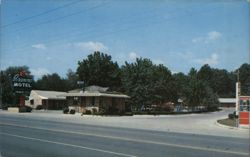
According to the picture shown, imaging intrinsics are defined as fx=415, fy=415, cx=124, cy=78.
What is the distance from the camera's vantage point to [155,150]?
546 inches

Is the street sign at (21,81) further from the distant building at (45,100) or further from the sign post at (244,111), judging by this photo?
the sign post at (244,111)

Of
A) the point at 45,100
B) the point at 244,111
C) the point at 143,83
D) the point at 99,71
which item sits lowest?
the point at 244,111

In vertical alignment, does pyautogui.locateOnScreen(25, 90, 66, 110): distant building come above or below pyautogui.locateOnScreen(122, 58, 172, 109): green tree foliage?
below

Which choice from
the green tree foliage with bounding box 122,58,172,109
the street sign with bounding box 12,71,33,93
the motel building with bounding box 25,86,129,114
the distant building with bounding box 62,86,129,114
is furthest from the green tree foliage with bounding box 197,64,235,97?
the street sign with bounding box 12,71,33,93

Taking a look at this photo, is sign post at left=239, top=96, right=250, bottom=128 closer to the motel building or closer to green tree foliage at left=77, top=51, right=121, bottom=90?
the motel building

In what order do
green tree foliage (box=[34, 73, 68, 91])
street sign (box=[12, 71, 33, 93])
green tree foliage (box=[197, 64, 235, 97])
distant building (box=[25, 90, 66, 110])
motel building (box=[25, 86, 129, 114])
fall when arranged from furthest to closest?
1. green tree foliage (box=[197, 64, 235, 97])
2. green tree foliage (box=[34, 73, 68, 91])
3. distant building (box=[25, 90, 66, 110])
4. street sign (box=[12, 71, 33, 93])
5. motel building (box=[25, 86, 129, 114])

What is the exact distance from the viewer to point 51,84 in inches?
3957

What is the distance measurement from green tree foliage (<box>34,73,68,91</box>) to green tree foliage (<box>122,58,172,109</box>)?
3978cm

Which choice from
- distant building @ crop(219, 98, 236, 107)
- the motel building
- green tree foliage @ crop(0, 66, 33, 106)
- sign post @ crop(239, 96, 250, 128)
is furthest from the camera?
distant building @ crop(219, 98, 236, 107)

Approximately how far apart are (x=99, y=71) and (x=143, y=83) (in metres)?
26.0

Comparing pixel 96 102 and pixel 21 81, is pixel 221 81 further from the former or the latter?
pixel 21 81

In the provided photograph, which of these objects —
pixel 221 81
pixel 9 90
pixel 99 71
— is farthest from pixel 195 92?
pixel 221 81

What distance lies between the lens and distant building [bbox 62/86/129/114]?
185 ft

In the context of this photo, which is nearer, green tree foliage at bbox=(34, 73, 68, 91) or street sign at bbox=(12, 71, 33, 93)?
street sign at bbox=(12, 71, 33, 93)
